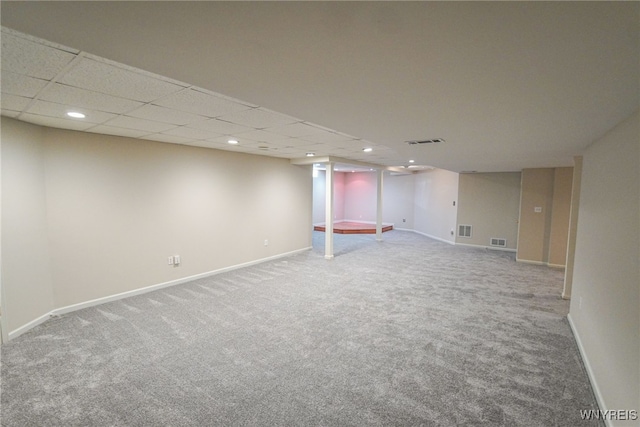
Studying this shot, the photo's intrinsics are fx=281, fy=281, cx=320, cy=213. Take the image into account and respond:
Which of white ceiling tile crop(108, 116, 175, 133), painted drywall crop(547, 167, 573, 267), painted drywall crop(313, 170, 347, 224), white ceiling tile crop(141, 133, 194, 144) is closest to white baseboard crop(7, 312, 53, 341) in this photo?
white ceiling tile crop(108, 116, 175, 133)

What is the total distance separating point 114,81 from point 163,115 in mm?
903

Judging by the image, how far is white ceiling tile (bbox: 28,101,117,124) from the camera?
2.56m

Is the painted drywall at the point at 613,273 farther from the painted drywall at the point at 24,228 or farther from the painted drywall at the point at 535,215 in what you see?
the painted drywall at the point at 24,228

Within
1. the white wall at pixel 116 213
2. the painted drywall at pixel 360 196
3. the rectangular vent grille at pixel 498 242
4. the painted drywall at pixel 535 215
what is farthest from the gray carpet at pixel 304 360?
the painted drywall at pixel 360 196

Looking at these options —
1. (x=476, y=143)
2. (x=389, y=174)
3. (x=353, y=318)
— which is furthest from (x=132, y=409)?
(x=389, y=174)

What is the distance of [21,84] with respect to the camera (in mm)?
2041

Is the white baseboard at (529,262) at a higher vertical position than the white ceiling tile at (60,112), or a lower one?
lower

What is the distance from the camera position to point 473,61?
129 centimetres

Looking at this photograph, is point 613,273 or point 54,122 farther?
point 54,122

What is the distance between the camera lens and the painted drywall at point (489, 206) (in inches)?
313

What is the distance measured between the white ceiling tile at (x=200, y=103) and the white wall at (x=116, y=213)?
2.08 meters

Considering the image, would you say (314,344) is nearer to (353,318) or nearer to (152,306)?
(353,318)

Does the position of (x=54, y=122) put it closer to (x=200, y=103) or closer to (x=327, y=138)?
(x=200, y=103)

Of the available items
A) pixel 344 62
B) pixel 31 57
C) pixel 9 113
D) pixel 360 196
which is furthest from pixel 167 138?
pixel 360 196
